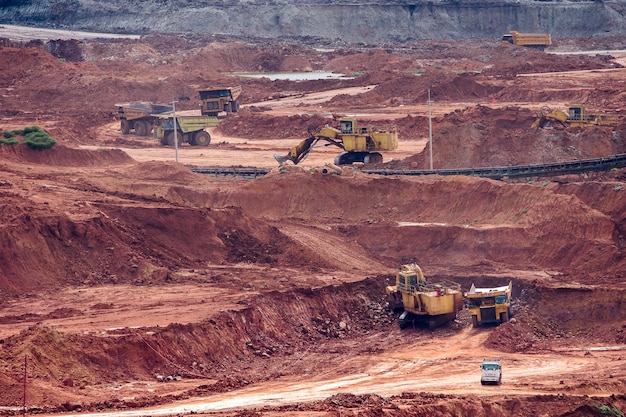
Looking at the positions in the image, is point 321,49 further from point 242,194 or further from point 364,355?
point 364,355

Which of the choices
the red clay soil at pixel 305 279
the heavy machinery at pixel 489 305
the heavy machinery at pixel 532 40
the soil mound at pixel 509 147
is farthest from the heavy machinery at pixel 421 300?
the heavy machinery at pixel 532 40

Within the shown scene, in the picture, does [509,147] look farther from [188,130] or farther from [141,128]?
[141,128]

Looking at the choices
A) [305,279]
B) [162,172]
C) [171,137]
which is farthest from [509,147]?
[171,137]

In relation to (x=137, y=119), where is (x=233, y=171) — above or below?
below

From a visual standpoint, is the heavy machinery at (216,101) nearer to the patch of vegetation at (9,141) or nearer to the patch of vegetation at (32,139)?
the patch of vegetation at (32,139)

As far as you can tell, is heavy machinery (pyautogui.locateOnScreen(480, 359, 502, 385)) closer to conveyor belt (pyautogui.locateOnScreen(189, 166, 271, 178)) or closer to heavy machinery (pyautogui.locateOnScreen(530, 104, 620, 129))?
conveyor belt (pyautogui.locateOnScreen(189, 166, 271, 178))
